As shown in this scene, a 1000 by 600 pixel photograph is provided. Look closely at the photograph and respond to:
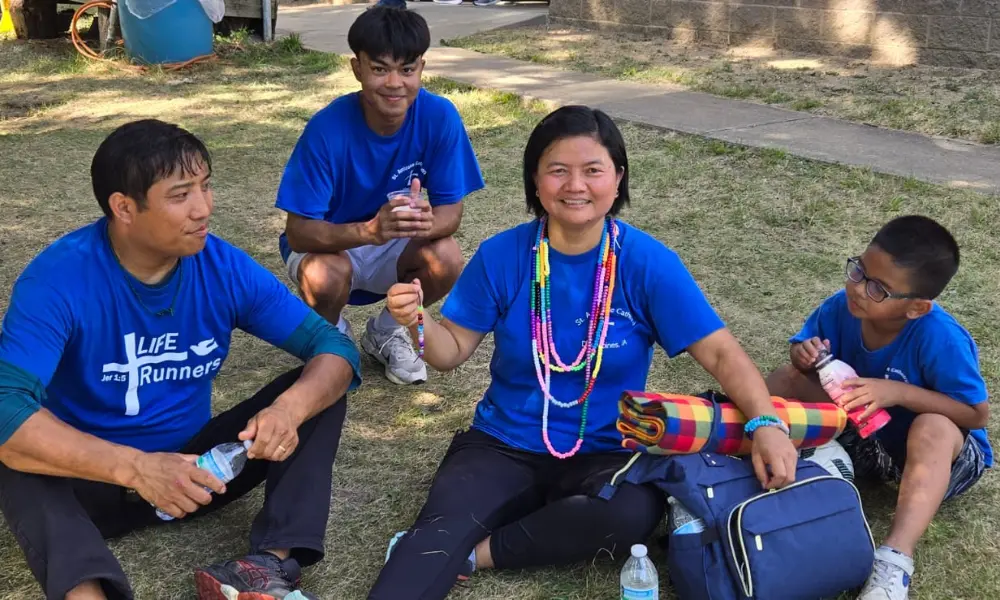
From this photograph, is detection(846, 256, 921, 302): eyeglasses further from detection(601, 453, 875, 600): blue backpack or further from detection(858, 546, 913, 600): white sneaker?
detection(858, 546, 913, 600): white sneaker

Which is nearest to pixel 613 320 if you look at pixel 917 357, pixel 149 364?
pixel 917 357

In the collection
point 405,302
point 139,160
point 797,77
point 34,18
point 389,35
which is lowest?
point 405,302

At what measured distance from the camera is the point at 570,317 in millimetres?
2814

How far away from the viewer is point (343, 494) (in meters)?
3.23

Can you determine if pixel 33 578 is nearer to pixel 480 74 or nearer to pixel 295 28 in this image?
pixel 480 74

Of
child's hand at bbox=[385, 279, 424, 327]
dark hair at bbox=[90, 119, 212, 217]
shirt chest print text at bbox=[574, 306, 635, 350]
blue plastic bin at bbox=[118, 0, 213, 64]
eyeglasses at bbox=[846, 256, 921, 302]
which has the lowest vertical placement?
shirt chest print text at bbox=[574, 306, 635, 350]

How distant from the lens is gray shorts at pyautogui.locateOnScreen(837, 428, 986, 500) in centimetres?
290

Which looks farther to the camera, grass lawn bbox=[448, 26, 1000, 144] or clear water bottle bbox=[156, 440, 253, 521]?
grass lawn bbox=[448, 26, 1000, 144]

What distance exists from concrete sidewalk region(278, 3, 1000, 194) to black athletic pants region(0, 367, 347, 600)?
4.40m

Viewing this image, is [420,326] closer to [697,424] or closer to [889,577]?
[697,424]

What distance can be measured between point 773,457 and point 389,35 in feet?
6.68

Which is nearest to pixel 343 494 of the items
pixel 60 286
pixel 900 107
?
pixel 60 286

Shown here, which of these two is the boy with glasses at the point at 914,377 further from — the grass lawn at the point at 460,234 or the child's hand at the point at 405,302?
the child's hand at the point at 405,302

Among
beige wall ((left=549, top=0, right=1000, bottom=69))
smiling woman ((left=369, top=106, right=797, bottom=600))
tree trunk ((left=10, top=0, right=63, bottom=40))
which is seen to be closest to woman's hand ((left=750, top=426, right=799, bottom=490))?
smiling woman ((left=369, top=106, right=797, bottom=600))
